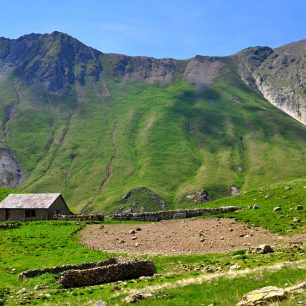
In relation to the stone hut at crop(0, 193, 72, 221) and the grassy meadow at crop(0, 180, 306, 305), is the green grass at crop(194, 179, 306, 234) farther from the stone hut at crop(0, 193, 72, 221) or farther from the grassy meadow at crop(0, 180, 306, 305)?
the stone hut at crop(0, 193, 72, 221)

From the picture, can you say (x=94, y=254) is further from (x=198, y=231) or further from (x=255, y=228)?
(x=255, y=228)

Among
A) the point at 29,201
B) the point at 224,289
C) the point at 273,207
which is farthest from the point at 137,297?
the point at 29,201

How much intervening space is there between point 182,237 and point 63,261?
12996 millimetres

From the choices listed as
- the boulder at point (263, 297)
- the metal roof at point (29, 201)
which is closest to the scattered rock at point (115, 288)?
the boulder at point (263, 297)

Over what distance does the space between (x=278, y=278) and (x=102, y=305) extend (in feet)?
29.6

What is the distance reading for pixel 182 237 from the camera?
153ft

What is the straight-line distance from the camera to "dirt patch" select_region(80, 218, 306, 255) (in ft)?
134

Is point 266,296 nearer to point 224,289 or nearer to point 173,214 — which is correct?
point 224,289

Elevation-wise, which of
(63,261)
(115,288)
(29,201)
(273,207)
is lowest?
(63,261)

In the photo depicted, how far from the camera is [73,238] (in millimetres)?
51531

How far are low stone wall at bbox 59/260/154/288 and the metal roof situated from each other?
4719 cm

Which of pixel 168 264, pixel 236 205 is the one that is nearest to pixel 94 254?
pixel 168 264

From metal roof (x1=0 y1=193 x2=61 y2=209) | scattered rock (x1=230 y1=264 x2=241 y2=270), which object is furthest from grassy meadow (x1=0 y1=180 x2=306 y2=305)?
metal roof (x1=0 y1=193 x2=61 y2=209)

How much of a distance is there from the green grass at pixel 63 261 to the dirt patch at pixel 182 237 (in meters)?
2.89
